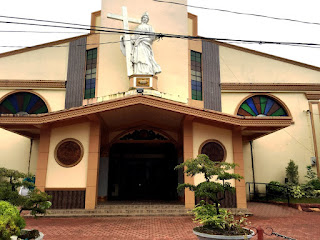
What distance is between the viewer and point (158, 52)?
56.0 feet

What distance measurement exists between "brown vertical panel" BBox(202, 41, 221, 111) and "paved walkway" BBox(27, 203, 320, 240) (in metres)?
7.81

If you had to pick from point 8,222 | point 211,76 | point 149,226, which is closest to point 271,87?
point 211,76

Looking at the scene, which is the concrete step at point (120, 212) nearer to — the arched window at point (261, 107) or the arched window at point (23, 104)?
the arched window at point (23, 104)

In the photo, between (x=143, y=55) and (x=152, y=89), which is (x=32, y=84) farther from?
(x=152, y=89)

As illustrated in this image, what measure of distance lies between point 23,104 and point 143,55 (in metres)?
8.56

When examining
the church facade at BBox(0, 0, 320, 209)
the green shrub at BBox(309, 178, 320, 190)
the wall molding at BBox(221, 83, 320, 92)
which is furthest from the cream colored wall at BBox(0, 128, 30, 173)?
the green shrub at BBox(309, 178, 320, 190)

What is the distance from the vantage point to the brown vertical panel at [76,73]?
17.1 m

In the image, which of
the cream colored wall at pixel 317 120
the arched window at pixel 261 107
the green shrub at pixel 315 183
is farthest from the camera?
the arched window at pixel 261 107

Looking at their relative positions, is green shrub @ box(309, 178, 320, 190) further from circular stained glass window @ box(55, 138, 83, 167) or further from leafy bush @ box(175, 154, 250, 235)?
circular stained glass window @ box(55, 138, 83, 167)

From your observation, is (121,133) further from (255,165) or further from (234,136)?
(255,165)

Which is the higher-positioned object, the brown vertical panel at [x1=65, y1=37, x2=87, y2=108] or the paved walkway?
the brown vertical panel at [x1=65, y1=37, x2=87, y2=108]

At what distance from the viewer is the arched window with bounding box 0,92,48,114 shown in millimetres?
17188

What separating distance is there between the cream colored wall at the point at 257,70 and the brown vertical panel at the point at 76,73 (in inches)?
365

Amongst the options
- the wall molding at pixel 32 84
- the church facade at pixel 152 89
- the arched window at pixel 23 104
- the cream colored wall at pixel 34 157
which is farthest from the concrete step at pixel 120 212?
the wall molding at pixel 32 84
